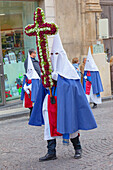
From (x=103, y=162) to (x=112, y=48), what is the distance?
12.2m

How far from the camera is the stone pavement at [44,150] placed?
18.9 ft


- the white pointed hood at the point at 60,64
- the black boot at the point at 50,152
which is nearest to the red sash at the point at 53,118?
the black boot at the point at 50,152

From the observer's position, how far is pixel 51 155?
6008mm

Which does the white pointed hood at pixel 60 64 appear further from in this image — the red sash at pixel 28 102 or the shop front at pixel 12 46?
the shop front at pixel 12 46

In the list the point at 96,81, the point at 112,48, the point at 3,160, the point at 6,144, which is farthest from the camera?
the point at 112,48

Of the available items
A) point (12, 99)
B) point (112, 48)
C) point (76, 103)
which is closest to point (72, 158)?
point (76, 103)

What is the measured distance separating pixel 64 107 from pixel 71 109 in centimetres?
11

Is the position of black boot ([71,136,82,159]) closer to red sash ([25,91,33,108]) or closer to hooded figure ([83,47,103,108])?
red sash ([25,91,33,108])

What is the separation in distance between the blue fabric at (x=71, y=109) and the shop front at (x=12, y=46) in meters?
7.30

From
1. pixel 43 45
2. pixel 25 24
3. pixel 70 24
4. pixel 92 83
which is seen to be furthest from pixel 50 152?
pixel 70 24

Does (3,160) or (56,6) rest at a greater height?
(56,6)

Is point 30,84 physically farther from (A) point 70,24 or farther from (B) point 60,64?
(A) point 70,24

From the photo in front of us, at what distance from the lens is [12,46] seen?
13.5 meters

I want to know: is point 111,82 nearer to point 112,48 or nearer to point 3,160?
point 112,48
